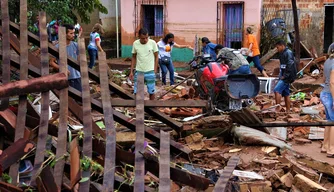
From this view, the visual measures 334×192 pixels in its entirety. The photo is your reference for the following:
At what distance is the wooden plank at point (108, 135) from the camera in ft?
13.6

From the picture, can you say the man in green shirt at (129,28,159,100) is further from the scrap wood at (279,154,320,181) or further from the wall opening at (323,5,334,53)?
the wall opening at (323,5,334,53)

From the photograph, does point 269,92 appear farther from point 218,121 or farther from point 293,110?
point 218,121

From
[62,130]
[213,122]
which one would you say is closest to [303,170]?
[213,122]

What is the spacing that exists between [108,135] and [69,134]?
0.51 metres

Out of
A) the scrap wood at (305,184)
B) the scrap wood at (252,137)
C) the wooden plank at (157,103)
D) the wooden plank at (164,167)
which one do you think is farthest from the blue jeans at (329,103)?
the wooden plank at (164,167)

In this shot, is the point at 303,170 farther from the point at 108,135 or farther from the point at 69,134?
the point at 69,134

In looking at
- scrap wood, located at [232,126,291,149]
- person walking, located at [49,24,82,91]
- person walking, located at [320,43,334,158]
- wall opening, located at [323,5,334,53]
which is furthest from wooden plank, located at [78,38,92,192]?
wall opening, located at [323,5,334,53]

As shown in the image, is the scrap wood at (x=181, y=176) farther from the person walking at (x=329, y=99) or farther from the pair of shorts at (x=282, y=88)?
the pair of shorts at (x=282, y=88)

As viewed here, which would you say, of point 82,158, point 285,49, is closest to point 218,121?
point 285,49

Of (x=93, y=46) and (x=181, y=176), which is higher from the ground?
(x=93, y=46)

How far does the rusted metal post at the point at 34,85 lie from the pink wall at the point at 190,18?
48.4 feet

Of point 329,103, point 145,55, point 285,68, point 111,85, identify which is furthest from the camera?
point 285,68

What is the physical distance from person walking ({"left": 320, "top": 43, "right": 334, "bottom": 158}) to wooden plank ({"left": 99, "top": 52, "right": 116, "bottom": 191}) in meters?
3.68

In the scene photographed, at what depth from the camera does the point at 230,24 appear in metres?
19.5
